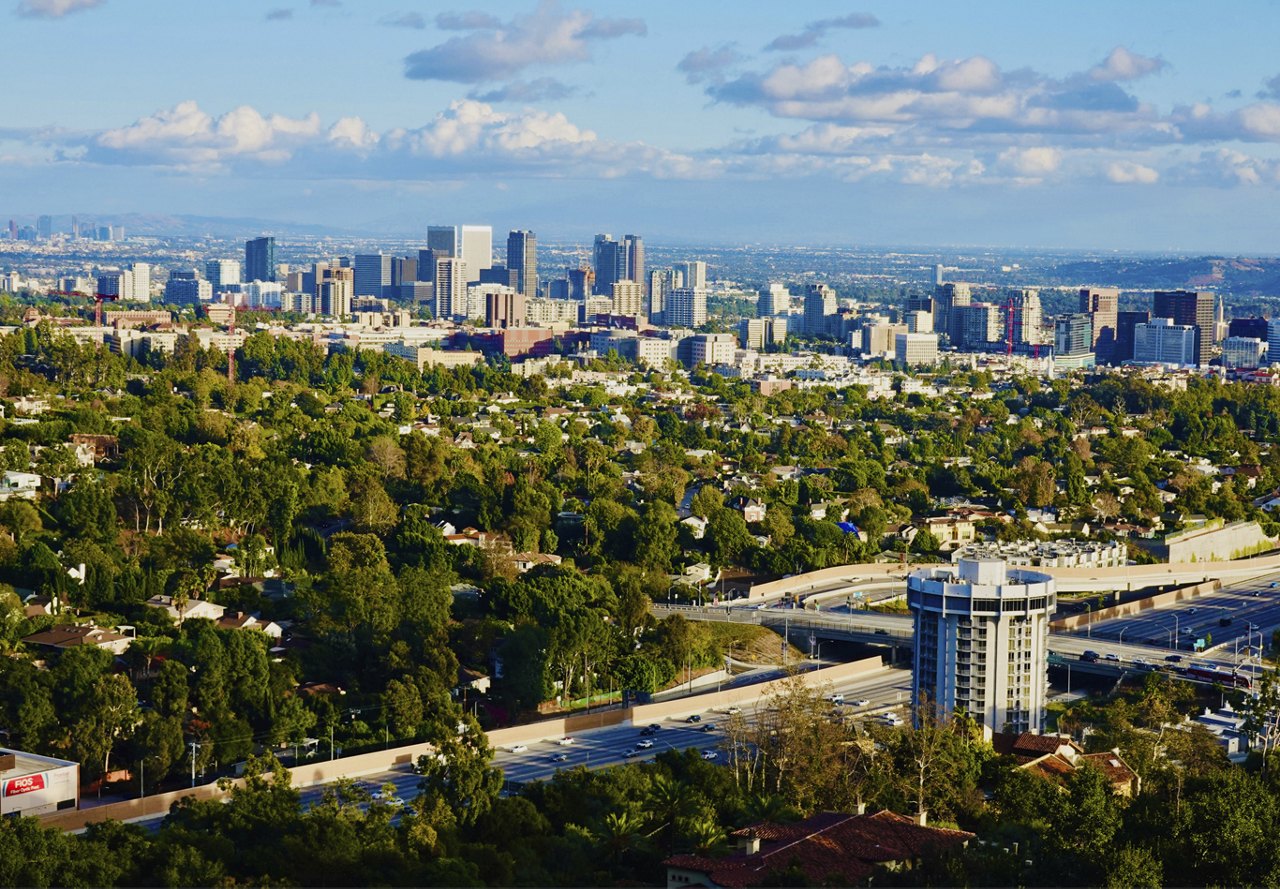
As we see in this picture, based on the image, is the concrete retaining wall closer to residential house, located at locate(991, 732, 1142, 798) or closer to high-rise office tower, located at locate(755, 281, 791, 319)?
residential house, located at locate(991, 732, 1142, 798)

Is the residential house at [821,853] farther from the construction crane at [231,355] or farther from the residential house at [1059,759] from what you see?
the construction crane at [231,355]

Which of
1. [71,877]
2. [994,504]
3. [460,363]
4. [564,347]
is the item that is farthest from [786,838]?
[564,347]

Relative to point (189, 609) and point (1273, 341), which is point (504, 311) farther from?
point (189, 609)

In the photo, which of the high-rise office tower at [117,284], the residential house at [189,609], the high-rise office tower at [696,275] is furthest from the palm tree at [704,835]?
the high-rise office tower at [696,275]

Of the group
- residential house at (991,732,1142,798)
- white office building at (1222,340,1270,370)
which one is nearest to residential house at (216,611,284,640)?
residential house at (991,732,1142,798)

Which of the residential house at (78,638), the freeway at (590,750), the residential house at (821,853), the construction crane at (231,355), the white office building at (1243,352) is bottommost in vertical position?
the freeway at (590,750)

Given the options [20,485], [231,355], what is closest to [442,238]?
[231,355]

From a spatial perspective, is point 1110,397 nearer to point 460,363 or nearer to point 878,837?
point 460,363
